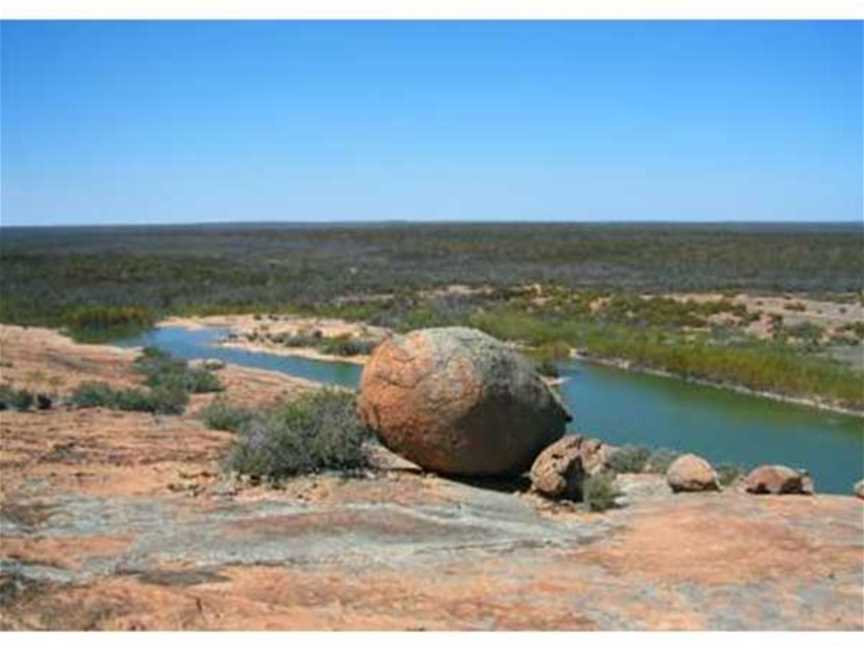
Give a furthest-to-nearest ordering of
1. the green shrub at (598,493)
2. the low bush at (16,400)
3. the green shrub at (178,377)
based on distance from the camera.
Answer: the green shrub at (178,377), the low bush at (16,400), the green shrub at (598,493)

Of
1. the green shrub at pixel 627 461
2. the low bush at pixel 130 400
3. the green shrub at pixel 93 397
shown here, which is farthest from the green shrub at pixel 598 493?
the green shrub at pixel 93 397

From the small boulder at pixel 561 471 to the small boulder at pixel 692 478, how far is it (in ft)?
3.39

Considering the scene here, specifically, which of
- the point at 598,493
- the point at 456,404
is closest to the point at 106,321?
the point at 456,404

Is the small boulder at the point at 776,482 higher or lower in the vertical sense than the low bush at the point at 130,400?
higher

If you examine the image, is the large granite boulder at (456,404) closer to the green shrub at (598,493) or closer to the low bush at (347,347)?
the green shrub at (598,493)

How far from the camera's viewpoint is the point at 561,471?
1188 centimetres

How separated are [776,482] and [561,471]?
101 inches

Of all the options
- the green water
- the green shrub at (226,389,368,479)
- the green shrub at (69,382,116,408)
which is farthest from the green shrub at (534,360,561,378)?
the green shrub at (226,389,368,479)

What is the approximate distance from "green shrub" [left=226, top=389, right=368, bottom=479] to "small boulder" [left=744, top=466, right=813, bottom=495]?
4287 mm

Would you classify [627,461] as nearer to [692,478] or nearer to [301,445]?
[692,478]

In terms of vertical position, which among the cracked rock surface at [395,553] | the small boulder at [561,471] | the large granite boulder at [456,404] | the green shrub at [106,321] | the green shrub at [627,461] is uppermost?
the large granite boulder at [456,404]

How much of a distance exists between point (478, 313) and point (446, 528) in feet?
97.7

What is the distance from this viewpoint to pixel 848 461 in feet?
62.5

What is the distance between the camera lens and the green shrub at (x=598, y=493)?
11633 millimetres
